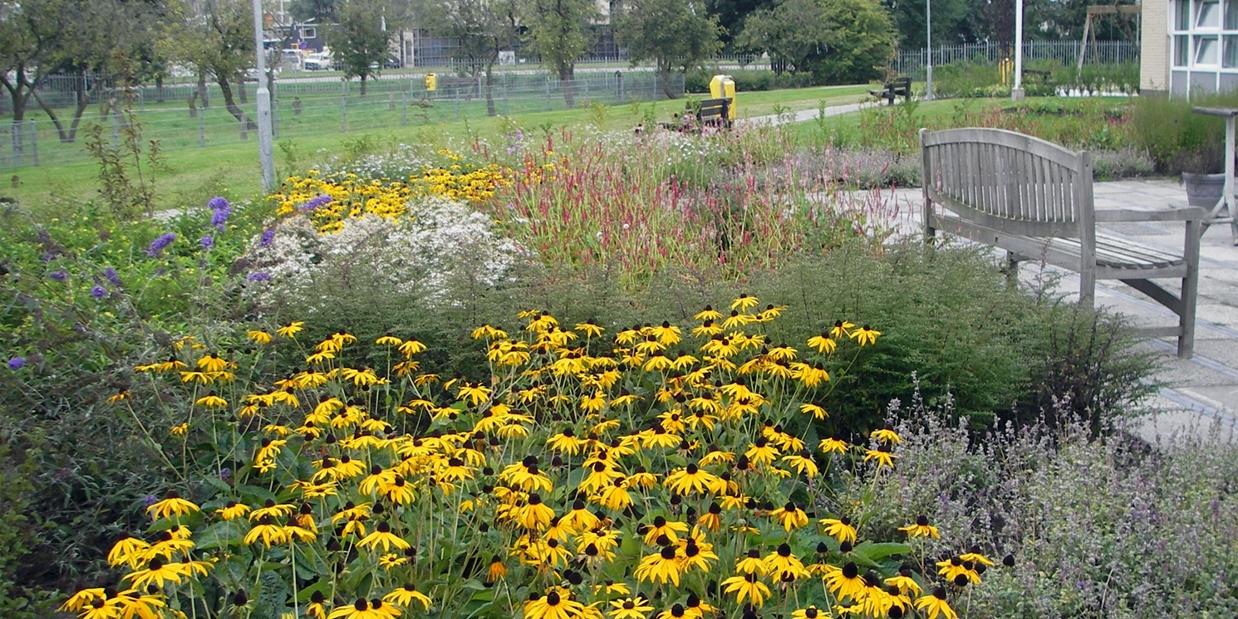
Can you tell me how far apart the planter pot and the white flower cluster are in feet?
20.3

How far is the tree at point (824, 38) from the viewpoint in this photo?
43.9 m

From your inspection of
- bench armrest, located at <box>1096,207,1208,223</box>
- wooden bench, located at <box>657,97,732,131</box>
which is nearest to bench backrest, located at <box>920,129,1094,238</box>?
bench armrest, located at <box>1096,207,1208,223</box>

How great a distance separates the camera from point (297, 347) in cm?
455

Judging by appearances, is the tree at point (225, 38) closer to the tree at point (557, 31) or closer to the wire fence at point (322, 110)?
the wire fence at point (322, 110)

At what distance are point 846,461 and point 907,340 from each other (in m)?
A: 0.49

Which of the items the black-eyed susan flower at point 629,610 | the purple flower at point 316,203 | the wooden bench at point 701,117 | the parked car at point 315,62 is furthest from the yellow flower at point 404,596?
the parked car at point 315,62

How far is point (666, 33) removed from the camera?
39594 millimetres

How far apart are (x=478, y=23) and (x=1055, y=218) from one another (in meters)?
37.6

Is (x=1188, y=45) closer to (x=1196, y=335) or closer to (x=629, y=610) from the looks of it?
(x=1196, y=335)

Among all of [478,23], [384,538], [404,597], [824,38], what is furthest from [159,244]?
[824,38]

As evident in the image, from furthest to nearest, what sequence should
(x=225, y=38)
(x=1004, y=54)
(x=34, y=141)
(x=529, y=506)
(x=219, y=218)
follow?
(x=1004, y=54), (x=225, y=38), (x=34, y=141), (x=219, y=218), (x=529, y=506)

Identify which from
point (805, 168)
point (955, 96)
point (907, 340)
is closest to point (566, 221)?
point (805, 168)

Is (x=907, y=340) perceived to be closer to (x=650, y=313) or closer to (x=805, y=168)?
(x=650, y=313)

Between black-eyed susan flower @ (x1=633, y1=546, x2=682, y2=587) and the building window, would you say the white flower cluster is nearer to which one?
black-eyed susan flower @ (x1=633, y1=546, x2=682, y2=587)
